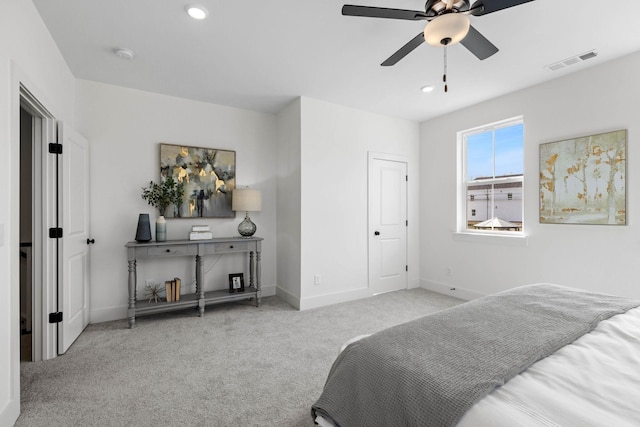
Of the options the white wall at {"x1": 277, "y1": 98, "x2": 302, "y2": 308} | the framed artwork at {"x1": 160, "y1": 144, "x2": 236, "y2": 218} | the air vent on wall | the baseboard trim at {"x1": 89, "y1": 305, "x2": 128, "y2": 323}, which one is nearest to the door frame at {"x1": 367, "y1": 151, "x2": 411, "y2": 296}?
the white wall at {"x1": 277, "y1": 98, "x2": 302, "y2": 308}

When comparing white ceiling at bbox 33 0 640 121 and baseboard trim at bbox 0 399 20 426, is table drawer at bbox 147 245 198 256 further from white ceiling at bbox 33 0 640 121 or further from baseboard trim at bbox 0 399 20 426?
white ceiling at bbox 33 0 640 121

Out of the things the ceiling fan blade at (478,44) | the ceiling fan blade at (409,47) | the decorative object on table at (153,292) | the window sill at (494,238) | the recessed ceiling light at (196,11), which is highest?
the recessed ceiling light at (196,11)

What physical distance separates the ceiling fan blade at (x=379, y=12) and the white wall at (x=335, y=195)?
1992 millimetres

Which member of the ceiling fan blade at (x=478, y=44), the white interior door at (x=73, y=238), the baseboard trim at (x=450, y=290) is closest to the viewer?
the ceiling fan blade at (x=478, y=44)

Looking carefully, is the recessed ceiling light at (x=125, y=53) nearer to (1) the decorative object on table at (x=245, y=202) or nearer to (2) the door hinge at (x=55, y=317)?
(1) the decorative object on table at (x=245, y=202)

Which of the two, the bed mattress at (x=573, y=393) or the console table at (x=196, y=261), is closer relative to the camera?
the bed mattress at (x=573, y=393)

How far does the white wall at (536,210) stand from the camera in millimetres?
2738

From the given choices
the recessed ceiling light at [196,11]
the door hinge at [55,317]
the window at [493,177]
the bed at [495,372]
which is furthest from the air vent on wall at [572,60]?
the door hinge at [55,317]

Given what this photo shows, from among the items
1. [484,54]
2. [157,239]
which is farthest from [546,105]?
[157,239]

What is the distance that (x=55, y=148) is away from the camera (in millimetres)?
2467

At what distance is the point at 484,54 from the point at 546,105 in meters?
1.75

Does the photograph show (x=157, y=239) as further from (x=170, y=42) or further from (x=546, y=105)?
(x=546, y=105)

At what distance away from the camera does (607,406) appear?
0.83 metres

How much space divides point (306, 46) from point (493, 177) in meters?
2.87
